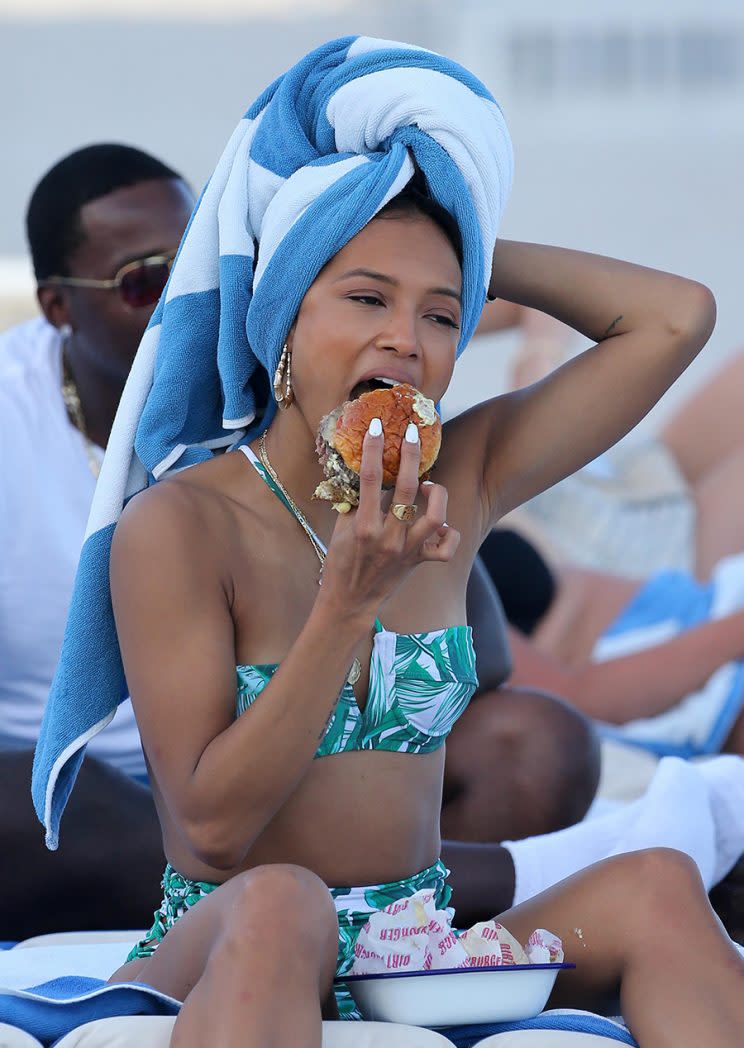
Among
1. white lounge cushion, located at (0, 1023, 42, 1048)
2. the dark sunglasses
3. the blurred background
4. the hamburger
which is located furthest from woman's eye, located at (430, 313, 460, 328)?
the blurred background

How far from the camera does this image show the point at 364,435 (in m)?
1.91

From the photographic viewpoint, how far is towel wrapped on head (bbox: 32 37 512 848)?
7.04ft

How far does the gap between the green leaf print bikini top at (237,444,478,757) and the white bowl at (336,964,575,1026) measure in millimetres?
354

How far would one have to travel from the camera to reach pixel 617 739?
4547 millimetres

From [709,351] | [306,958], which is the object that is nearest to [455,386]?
[709,351]

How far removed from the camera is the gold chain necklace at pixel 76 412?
11.3ft

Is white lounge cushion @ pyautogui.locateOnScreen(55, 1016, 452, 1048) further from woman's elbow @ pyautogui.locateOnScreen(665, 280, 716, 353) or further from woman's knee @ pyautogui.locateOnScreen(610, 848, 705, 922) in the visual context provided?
woman's elbow @ pyautogui.locateOnScreen(665, 280, 716, 353)

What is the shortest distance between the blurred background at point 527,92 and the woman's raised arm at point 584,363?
8222 mm

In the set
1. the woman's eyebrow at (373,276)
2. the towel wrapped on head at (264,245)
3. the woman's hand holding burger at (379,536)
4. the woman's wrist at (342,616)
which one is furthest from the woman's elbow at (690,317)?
the woman's wrist at (342,616)

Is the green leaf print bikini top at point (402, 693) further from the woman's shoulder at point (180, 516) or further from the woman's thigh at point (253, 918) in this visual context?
the woman's thigh at point (253, 918)

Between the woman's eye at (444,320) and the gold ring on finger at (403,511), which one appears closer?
the gold ring on finger at (403,511)

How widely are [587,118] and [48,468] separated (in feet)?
27.0

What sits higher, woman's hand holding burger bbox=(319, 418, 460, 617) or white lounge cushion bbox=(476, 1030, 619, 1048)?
woman's hand holding burger bbox=(319, 418, 460, 617)

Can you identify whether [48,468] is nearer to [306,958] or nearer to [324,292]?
[324,292]
